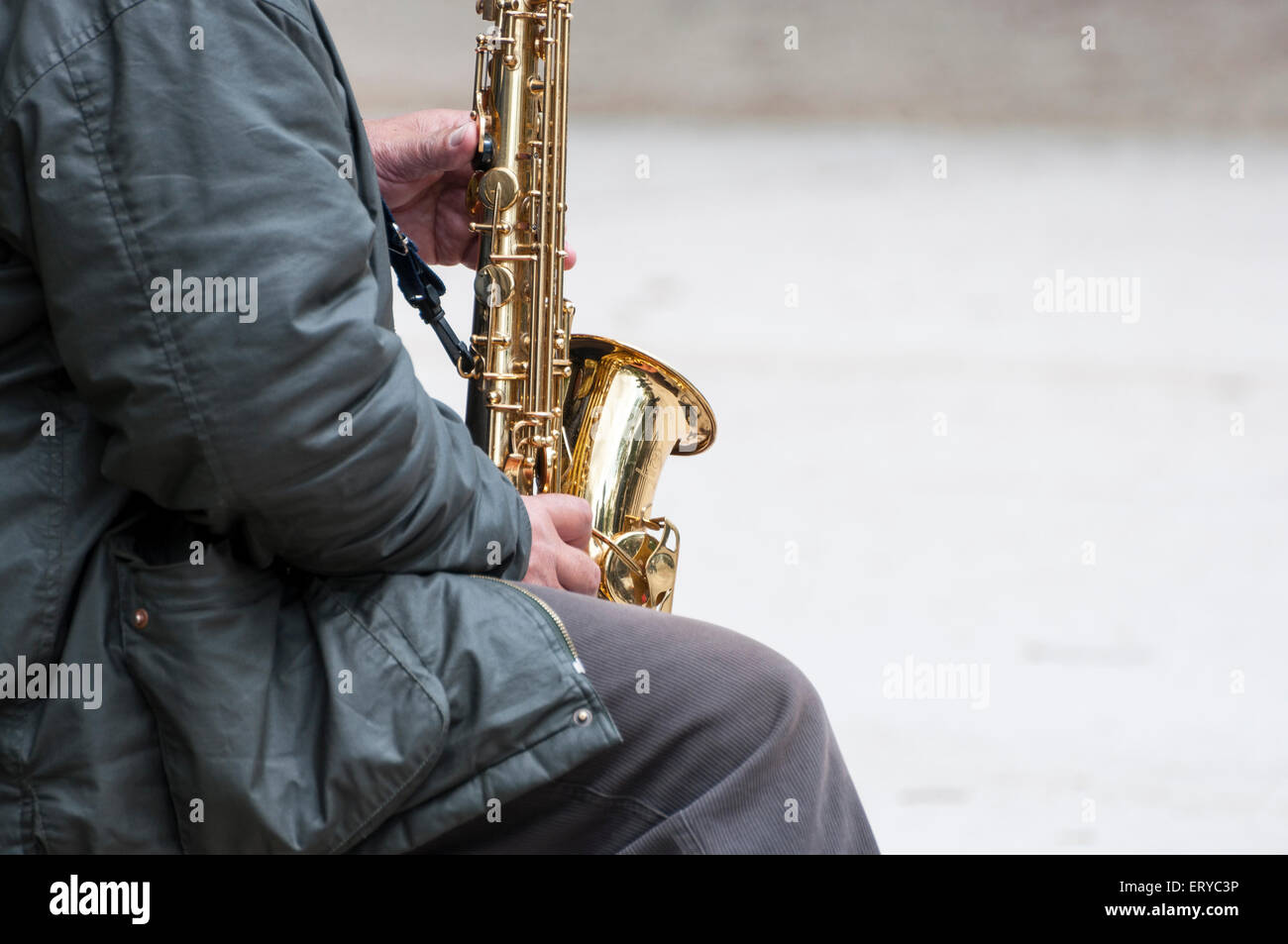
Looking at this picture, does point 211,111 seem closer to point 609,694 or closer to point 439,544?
point 439,544

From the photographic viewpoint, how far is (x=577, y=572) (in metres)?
1.11

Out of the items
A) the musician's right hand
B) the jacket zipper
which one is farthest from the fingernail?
the jacket zipper

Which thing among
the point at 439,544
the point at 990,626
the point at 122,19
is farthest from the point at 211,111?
the point at 990,626

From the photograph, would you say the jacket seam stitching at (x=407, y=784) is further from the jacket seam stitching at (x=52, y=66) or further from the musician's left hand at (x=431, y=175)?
the musician's left hand at (x=431, y=175)

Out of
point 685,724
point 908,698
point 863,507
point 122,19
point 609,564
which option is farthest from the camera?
point 863,507

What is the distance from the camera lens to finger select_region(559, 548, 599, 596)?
1.10m

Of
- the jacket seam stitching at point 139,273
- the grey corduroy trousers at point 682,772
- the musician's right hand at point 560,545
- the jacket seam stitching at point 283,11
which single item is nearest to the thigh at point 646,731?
the grey corduroy trousers at point 682,772

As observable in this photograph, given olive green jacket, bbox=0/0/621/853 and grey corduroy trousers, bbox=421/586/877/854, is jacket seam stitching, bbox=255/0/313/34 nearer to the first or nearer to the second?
olive green jacket, bbox=0/0/621/853

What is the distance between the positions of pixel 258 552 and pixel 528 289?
68cm

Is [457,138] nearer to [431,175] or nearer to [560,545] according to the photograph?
[431,175]

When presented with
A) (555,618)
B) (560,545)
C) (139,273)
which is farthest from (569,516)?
(139,273)

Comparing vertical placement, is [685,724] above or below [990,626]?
above

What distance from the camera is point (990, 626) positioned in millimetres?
2850
